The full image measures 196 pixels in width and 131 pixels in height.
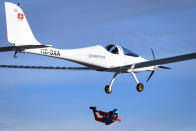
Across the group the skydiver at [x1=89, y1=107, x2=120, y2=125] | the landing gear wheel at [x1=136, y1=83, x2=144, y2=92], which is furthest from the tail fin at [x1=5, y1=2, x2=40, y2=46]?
the landing gear wheel at [x1=136, y1=83, x2=144, y2=92]

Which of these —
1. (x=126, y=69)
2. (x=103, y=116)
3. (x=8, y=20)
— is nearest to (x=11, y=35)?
(x=8, y=20)

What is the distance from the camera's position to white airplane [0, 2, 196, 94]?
27750mm

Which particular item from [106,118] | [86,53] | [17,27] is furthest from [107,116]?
[17,27]

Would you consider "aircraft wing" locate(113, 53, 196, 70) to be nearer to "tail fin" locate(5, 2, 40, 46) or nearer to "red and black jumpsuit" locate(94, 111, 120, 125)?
"red and black jumpsuit" locate(94, 111, 120, 125)

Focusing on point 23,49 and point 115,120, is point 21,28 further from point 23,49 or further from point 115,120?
point 115,120

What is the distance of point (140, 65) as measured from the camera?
113 ft

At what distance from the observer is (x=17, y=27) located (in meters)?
28.1

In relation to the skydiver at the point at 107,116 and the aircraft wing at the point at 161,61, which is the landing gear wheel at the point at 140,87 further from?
the skydiver at the point at 107,116

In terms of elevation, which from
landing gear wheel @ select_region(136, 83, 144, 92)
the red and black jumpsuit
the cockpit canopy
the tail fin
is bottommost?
the red and black jumpsuit

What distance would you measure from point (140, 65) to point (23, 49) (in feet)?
34.0

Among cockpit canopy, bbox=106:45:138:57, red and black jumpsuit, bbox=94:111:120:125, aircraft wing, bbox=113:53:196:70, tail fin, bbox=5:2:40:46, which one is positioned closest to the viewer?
tail fin, bbox=5:2:40:46

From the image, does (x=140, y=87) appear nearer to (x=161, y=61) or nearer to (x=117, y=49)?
(x=161, y=61)

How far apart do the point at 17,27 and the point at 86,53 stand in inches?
240

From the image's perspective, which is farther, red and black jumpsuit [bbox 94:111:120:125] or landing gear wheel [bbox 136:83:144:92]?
landing gear wheel [bbox 136:83:144:92]
